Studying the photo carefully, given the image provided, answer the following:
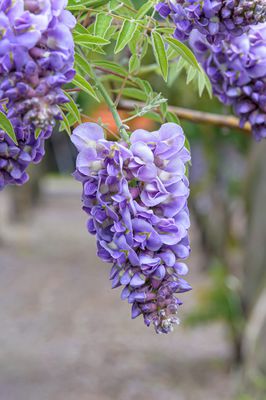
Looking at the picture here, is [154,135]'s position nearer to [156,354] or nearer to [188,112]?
[188,112]

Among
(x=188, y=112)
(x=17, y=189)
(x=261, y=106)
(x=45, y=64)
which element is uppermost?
(x=45, y=64)

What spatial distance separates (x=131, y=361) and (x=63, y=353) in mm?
738

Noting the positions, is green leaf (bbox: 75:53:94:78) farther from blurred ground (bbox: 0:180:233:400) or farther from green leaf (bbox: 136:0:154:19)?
blurred ground (bbox: 0:180:233:400)

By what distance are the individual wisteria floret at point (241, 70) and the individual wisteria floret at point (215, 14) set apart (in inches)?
7.2

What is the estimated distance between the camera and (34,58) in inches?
23.0

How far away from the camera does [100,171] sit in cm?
69

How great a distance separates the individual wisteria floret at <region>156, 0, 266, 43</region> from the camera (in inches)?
28.5

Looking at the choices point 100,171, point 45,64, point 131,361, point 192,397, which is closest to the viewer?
point 45,64

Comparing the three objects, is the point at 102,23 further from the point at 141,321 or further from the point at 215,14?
the point at 141,321

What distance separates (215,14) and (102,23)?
5.2 inches

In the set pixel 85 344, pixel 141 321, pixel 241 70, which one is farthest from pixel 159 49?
pixel 141 321

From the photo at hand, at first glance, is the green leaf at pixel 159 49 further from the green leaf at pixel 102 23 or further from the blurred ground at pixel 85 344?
the blurred ground at pixel 85 344

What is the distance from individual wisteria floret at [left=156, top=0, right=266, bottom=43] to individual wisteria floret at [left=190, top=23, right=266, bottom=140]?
183 mm

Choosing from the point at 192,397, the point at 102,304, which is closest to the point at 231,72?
the point at 192,397
